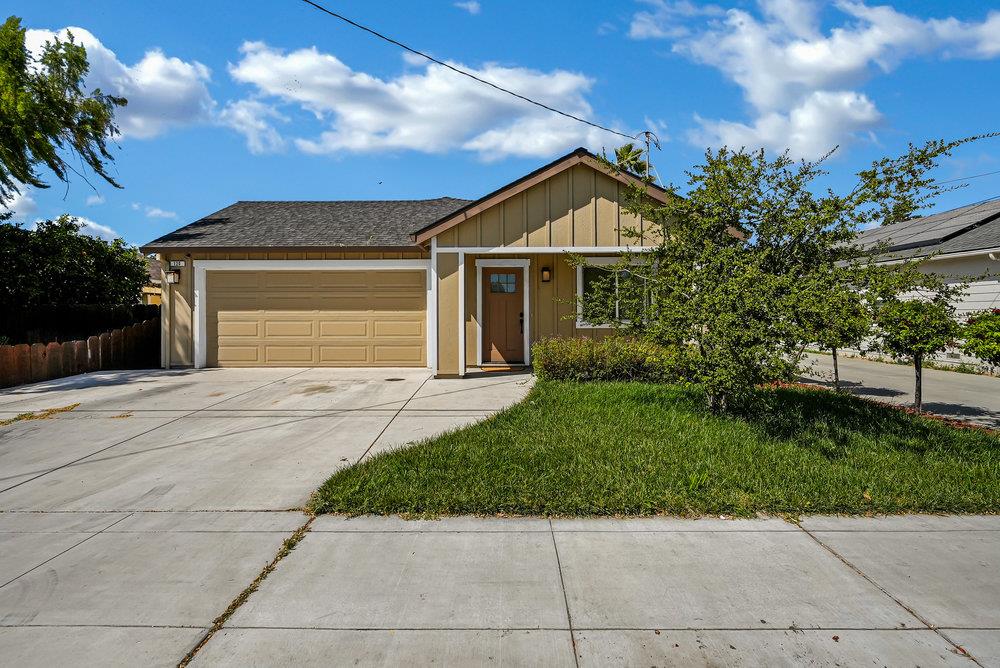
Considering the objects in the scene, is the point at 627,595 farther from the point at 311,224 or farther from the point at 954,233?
the point at 954,233

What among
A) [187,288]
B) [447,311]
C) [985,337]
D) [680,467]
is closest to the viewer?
[680,467]

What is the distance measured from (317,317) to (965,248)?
1464 cm

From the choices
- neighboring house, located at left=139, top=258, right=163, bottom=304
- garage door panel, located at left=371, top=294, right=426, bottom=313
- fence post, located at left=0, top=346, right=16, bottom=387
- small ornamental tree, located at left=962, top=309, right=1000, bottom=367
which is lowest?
fence post, located at left=0, top=346, right=16, bottom=387

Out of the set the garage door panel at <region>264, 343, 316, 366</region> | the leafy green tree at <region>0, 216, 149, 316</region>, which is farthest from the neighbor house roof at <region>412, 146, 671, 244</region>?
the leafy green tree at <region>0, 216, 149, 316</region>

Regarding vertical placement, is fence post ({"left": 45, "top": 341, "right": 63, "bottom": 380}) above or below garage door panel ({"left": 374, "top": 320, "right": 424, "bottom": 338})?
below

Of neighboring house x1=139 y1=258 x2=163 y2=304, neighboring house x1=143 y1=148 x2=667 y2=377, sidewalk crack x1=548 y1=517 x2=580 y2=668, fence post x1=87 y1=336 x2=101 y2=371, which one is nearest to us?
sidewalk crack x1=548 y1=517 x2=580 y2=668

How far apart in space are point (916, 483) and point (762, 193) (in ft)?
10.8

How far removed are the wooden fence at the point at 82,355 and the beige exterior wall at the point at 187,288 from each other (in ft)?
4.22

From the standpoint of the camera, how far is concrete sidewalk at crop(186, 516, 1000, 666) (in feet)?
8.93

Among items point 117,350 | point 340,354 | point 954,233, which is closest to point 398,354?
point 340,354

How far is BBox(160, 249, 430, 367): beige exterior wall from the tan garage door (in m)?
0.37

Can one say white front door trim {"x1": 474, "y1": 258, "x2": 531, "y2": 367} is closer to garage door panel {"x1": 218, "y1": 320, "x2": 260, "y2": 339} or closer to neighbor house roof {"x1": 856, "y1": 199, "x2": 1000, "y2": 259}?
garage door panel {"x1": 218, "y1": 320, "x2": 260, "y2": 339}

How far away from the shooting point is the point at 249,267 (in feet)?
43.5

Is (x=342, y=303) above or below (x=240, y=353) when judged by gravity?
above
